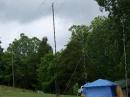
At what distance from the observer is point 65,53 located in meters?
94.2

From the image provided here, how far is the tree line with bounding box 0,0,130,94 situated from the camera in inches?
1781

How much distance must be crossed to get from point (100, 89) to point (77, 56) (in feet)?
193

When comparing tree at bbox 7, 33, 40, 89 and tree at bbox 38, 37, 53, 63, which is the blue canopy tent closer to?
tree at bbox 7, 33, 40, 89

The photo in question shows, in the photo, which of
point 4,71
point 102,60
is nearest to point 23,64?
point 4,71

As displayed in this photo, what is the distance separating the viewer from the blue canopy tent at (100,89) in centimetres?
3288

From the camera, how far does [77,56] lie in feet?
303

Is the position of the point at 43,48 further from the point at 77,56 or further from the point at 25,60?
the point at 77,56

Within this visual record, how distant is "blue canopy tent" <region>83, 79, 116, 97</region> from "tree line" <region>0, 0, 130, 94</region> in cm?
1075

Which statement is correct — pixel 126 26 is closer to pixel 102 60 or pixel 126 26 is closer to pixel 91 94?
pixel 91 94

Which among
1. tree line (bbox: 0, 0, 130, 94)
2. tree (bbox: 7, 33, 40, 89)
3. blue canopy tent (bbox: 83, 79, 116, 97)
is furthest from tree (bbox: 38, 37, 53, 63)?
blue canopy tent (bbox: 83, 79, 116, 97)

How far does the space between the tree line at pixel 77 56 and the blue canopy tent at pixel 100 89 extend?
10746mm

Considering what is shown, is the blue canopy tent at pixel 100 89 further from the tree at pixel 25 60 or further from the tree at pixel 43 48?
the tree at pixel 43 48

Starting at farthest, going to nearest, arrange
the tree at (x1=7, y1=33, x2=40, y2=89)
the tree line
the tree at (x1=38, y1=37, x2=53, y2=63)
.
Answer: the tree at (x1=38, y1=37, x2=53, y2=63)
the tree at (x1=7, y1=33, x2=40, y2=89)
the tree line

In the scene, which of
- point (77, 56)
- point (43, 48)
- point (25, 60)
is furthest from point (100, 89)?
point (43, 48)
